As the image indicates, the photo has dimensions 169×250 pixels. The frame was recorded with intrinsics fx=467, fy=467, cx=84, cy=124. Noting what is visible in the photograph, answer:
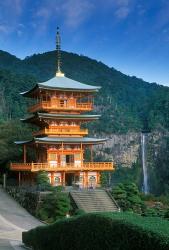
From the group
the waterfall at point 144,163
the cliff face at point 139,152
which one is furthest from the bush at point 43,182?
the cliff face at point 139,152

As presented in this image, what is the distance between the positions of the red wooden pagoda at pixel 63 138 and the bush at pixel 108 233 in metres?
18.8

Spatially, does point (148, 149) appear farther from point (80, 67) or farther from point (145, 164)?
point (80, 67)

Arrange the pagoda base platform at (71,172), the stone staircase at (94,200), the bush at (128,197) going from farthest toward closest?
the pagoda base platform at (71,172)
the bush at (128,197)
the stone staircase at (94,200)

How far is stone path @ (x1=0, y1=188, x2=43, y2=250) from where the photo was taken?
20.3m

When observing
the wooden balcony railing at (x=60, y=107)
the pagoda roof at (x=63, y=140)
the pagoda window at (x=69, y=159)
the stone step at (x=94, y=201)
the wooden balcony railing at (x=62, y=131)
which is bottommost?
the stone step at (x=94, y=201)

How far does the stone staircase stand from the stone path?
3.02m

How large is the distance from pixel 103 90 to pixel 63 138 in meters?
83.4

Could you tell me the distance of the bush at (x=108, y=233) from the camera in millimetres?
9609

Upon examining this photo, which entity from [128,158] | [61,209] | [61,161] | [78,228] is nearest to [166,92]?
[128,158]

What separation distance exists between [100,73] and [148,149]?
7176cm

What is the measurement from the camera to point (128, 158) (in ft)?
271

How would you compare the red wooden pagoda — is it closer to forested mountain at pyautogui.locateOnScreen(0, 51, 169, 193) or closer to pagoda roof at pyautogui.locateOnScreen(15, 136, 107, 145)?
pagoda roof at pyautogui.locateOnScreen(15, 136, 107, 145)

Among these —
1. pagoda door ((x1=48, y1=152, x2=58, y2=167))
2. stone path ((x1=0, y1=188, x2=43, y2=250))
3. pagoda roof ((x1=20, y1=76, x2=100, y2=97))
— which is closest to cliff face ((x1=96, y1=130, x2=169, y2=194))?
pagoda roof ((x1=20, y1=76, x2=100, y2=97))

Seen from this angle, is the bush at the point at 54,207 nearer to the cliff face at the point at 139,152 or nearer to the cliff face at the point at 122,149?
the cliff face at the point at 139,152
